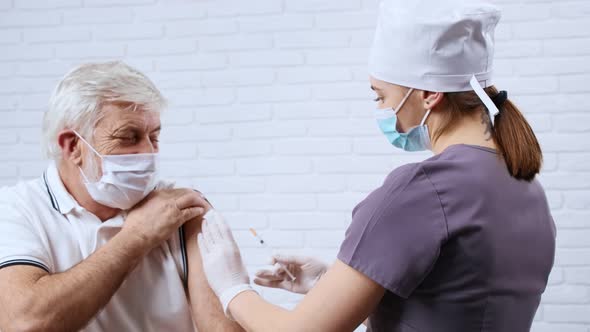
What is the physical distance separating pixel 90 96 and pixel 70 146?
0.49ft

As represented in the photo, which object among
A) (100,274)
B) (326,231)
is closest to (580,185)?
(326,231)

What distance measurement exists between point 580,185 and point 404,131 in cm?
140

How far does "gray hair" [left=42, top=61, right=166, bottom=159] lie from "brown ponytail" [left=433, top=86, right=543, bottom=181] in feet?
2.54

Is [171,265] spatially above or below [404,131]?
below

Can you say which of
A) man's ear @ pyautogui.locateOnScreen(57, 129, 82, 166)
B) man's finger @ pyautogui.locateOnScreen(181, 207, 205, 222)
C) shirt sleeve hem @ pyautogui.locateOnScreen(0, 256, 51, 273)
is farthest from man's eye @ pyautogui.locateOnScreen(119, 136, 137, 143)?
shirt sleeve hem @ pyautogui.locateOnScreen(0, 256, 51, 273)

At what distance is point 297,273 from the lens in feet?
5.56

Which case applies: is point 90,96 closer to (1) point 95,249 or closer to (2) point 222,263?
(1) point 95,249

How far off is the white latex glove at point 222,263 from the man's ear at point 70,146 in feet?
1.24

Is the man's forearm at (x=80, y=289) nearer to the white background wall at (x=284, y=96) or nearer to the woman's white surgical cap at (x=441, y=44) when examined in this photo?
the woman's white surgical cap at (x=441, y=44)

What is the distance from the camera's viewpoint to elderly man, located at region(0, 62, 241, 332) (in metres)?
→ 1.52

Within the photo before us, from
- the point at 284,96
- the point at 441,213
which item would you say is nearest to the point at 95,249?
the point at 441,213

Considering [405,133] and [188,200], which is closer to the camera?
[405,133]

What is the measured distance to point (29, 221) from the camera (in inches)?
59.2

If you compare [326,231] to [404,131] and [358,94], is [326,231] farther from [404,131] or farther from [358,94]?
[404,131]
